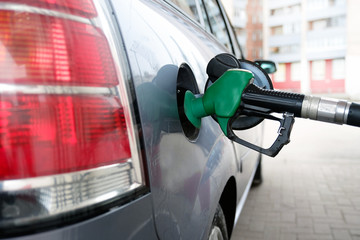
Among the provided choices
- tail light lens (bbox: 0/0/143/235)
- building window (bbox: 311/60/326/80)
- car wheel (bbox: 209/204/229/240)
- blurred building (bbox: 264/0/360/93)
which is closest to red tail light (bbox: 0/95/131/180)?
tail light lens (bbox: 0/0/143/235)

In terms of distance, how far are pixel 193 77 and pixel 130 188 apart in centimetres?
66

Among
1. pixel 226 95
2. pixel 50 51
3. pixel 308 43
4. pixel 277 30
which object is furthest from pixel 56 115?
pixel 277 30

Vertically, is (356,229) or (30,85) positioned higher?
(30,85)

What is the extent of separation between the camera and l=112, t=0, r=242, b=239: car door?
1007mm

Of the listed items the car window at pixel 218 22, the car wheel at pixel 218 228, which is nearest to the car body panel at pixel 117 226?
the car wheel at pixel 218 228

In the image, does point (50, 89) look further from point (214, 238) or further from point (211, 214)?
point (214, 238)

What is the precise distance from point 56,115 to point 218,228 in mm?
1155

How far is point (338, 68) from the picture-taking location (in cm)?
3903

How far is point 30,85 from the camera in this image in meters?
0.79

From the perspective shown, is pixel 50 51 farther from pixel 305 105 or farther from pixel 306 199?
pixel 306 199

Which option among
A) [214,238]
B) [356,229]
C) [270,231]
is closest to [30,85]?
[214,238]

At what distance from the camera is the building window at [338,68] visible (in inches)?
1518

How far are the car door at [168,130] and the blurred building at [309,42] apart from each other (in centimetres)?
3903

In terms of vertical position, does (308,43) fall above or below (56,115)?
above
